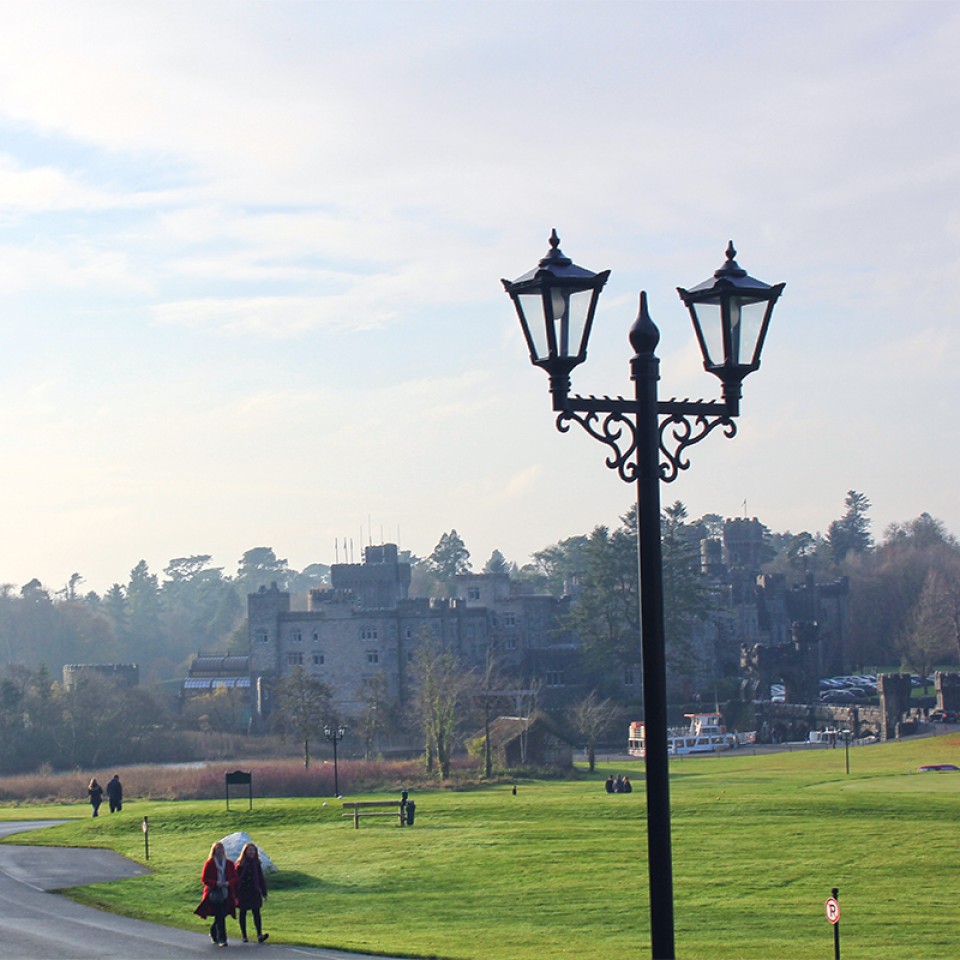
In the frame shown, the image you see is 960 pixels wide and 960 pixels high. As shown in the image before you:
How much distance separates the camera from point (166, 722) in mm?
104750

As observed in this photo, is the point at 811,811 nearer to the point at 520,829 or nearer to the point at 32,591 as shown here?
the point at 520,829

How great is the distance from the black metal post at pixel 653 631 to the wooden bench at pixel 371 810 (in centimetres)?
2999

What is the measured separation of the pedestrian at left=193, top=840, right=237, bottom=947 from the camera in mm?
23109

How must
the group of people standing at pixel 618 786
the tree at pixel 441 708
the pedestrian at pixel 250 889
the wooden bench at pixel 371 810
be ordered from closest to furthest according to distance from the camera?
the pedestrian at pixel 250 889, the wooden bench at pixel 371 810, the group of people standing at pixel 618 786, the tree at pixel 441 708

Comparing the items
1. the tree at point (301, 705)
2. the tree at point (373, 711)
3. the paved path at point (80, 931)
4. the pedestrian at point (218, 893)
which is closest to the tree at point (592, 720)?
the tree at point (373, 711)

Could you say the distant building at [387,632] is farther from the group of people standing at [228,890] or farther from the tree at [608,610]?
the group of people standing at [228,890]

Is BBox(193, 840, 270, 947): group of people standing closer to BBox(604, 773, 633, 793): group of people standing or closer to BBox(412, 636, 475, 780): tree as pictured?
BBox(604, 773, 633, 793): group of people standing

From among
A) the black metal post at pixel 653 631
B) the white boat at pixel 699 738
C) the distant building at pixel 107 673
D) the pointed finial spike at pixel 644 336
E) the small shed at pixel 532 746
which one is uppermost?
the pointed finial spike at pixel 644 336

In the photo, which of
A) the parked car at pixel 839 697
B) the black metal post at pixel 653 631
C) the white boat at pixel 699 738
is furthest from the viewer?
the parked car at pixel 839 697

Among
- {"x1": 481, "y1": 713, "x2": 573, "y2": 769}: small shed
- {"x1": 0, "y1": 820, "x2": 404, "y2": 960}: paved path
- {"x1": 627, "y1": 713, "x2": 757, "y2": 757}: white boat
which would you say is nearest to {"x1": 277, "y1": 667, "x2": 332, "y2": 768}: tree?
{"x1": 481, "y1": 713, "x2": 573, "y2": 769}: small shed

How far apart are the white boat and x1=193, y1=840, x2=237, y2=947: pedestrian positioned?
6697 cm

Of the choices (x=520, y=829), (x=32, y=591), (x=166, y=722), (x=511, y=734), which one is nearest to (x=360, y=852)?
(x=520, y=829)

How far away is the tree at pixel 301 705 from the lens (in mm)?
88438

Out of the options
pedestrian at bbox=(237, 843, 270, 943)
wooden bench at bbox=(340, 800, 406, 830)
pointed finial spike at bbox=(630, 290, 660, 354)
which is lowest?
wooden bench at bbox=(340, 800, 406, 830)
